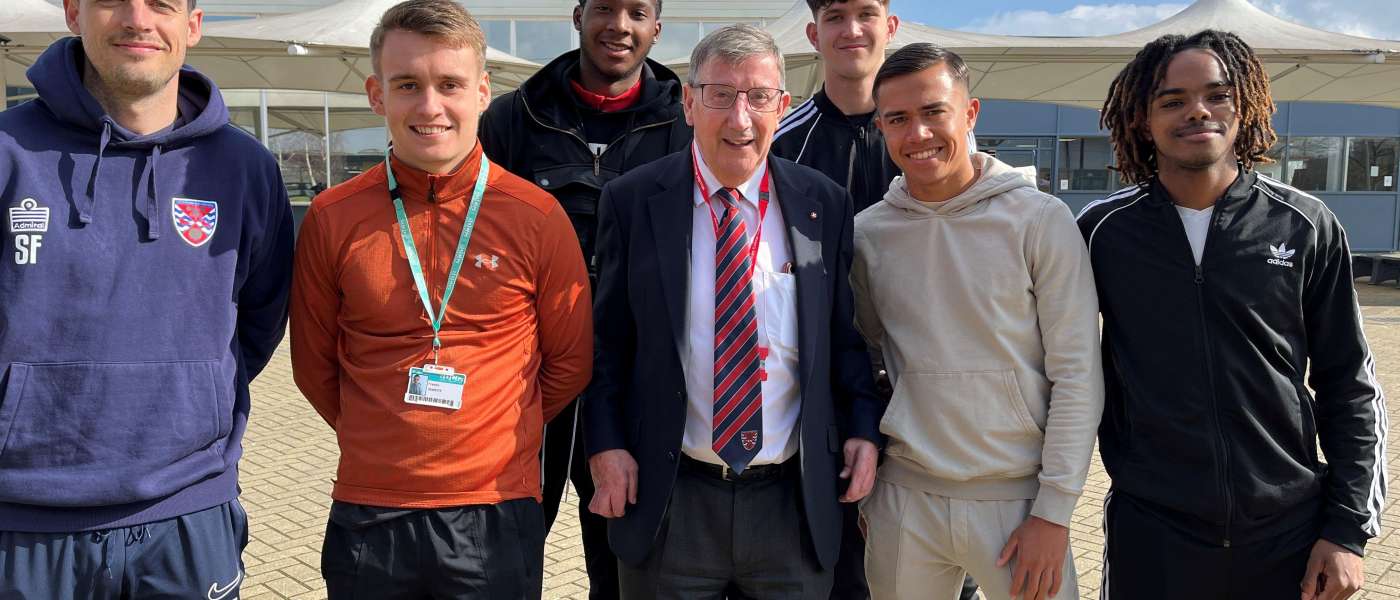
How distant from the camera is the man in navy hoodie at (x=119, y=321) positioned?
2127 mm

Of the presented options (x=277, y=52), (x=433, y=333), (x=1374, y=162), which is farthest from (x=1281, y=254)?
(x=1374, y=162)

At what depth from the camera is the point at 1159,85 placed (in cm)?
278

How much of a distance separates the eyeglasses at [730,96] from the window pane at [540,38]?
64.7ft

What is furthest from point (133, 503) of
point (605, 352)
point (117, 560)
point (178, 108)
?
point (605, 352)

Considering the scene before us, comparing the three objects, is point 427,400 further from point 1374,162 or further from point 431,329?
point 1374,162

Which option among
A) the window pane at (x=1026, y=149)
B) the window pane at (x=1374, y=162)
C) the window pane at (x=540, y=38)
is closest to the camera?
the window pane at (x=1374, y=162)

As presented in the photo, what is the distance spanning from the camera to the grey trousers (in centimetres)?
251

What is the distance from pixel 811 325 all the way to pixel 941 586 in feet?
2.80

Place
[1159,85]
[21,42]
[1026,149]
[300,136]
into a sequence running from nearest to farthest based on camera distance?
[1159,85]
[21,42]
[300,136]
[1026,149]

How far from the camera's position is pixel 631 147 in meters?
3.38

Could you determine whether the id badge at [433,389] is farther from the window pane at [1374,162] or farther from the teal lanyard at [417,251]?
the window pane at [1374,162]

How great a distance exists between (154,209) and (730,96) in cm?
141

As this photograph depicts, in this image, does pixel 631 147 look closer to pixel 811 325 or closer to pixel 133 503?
pixel 811 325

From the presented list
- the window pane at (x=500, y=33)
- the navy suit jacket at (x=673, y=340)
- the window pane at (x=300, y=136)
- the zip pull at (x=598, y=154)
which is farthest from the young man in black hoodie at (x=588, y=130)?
the window pane at (x=500, y=33)
